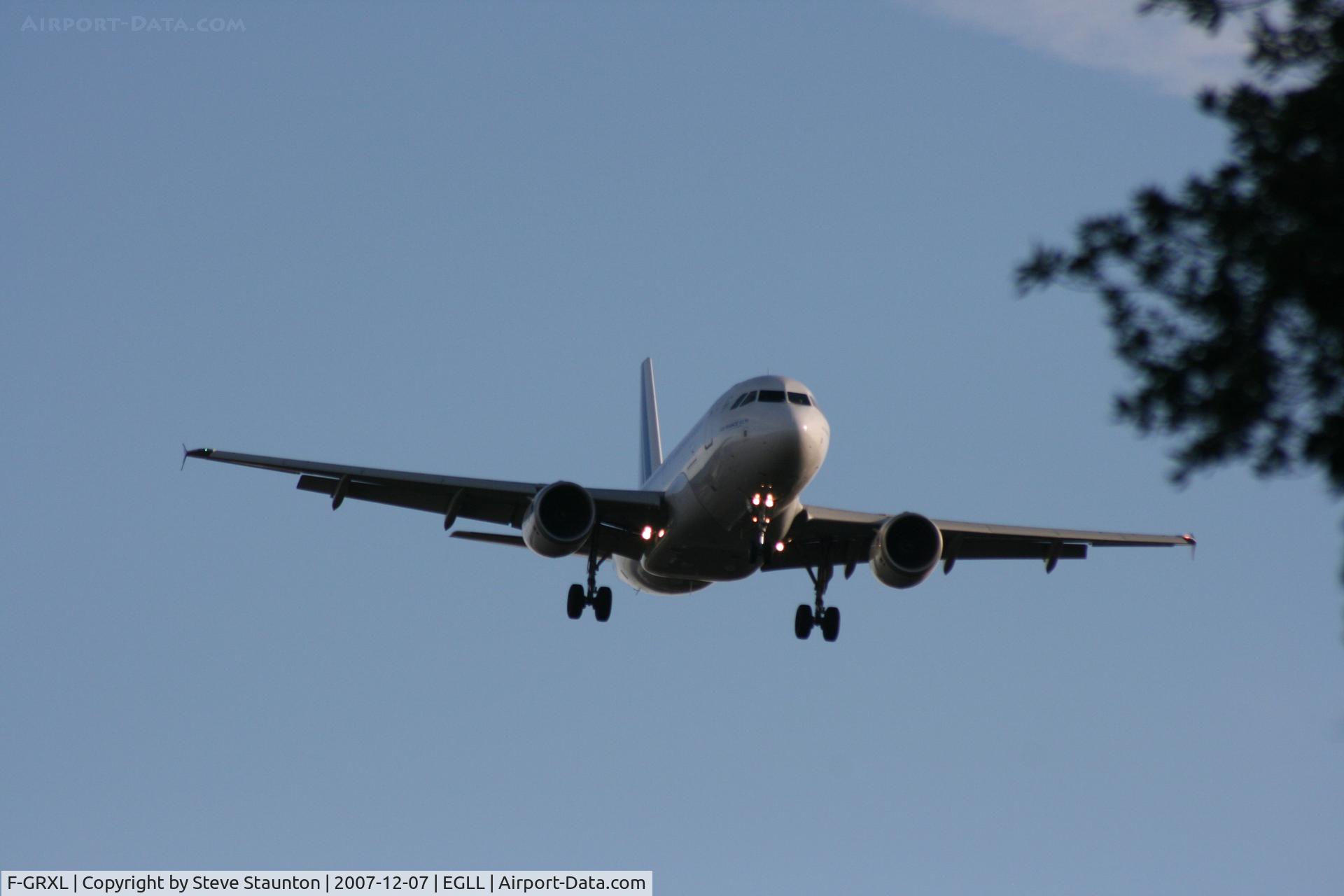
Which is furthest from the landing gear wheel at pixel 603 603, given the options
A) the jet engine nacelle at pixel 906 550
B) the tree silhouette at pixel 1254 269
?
the tree silhouette at pixel 1254 269

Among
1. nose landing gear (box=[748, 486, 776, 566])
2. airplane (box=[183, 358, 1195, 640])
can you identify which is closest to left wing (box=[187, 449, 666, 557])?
airplane (box=[183, 358, 1195, 640])

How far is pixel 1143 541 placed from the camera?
126 ft

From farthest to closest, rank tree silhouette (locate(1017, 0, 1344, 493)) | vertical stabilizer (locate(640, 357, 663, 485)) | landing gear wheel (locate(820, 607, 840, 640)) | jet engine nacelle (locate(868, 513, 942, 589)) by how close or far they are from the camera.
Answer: vertical stabilizer (locate(640, 357, 663, 485)) < landing gear wheel (locate(820, 607, 840, 640)) < jet engine nacelle (locate(868, 513, 942, 589)) < tree silhouette (locate(1017, 0, 1344, 493))

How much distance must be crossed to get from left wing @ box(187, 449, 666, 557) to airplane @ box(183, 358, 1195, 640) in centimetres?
3

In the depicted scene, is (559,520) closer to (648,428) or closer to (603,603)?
(603,603)

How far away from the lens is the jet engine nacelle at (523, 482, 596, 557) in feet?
108

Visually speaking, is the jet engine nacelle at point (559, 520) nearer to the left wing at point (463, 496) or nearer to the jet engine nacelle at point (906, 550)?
the left wing at point (463, 496)

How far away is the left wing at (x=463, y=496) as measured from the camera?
112ft

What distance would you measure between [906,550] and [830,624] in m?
3.14

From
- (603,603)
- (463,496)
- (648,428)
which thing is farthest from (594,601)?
(648,428)

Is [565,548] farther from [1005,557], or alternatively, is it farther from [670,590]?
[1005,557]

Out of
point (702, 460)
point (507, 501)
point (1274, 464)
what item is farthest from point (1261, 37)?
point (507, 501)

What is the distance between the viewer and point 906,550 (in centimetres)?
3412

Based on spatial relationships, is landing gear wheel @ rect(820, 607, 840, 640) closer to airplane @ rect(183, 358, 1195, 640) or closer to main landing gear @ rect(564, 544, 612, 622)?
airplane @ rect(183, 358, 1195, 640)
